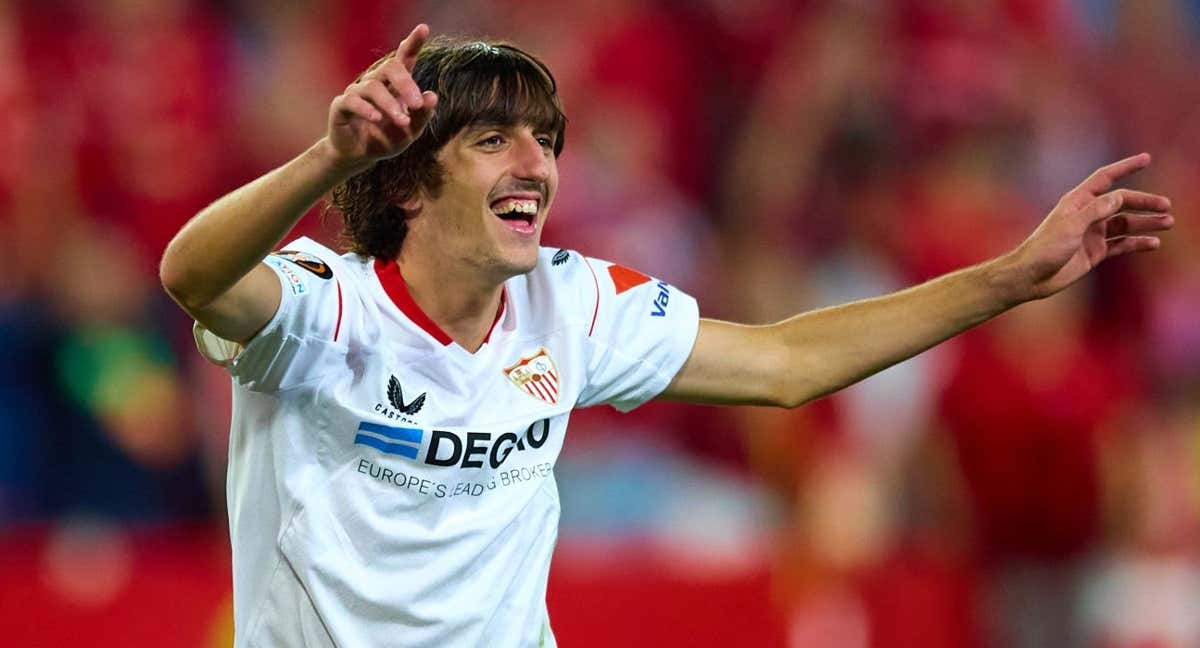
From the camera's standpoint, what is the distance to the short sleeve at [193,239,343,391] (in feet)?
10.7

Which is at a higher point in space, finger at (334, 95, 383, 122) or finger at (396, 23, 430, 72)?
finger at (396, 23, 430, 72)

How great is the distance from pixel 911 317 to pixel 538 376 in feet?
2.72

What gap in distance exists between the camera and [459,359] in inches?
143

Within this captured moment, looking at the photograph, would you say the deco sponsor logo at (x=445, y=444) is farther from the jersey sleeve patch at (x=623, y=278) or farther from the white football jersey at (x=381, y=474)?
the jersey sleeve patch at (x=623, y=278)

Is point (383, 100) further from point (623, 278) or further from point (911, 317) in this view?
point (911, 317)

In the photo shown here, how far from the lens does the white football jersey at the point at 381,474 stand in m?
3.48

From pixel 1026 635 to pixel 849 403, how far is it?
3.66ft

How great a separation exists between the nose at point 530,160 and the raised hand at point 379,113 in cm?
72

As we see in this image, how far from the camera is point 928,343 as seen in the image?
3.95m

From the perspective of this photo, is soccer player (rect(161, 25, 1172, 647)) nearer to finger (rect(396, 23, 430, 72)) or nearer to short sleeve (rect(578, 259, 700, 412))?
short sleeve (rect(578, 259, 700, 412))

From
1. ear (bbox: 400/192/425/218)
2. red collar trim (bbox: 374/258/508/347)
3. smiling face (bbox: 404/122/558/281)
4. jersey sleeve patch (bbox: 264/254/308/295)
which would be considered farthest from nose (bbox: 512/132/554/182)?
jersey sleeve patch (bbox: 264/254/308/295)

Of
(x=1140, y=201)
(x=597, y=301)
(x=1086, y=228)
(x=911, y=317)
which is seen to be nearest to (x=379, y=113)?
(x=597, y=301)

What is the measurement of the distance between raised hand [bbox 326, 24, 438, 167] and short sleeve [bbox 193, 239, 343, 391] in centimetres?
41

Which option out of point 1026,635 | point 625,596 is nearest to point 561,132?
point 625,596
